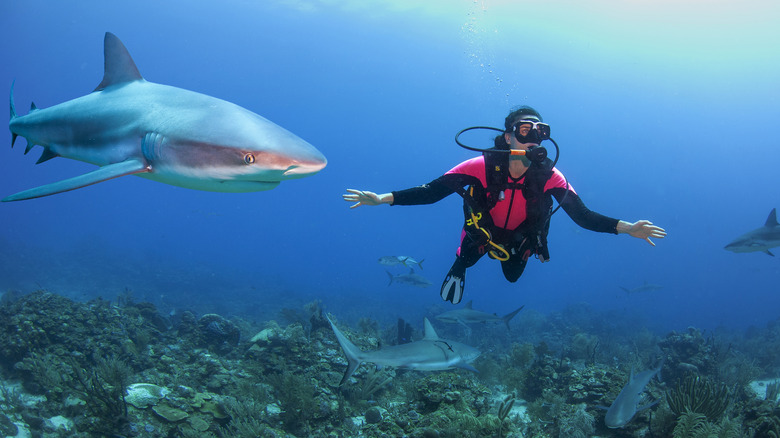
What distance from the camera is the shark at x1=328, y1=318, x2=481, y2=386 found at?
526 centimetres

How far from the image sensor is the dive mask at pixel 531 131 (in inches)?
168

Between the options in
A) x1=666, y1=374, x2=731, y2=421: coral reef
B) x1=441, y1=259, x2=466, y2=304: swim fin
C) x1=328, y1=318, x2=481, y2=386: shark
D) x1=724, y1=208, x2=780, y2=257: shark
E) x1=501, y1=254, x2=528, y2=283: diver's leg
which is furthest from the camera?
x1=724, y1=208, x2=780, y2=257: shark

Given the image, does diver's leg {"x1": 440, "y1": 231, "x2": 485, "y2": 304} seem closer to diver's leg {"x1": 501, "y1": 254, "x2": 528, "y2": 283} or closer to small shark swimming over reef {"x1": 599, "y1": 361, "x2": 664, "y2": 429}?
diver's leg {"x1": 501, "y1": 254, "x2": 528, "y2": 283}

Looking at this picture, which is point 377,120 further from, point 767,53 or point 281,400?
point 281,400

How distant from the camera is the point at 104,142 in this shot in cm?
326

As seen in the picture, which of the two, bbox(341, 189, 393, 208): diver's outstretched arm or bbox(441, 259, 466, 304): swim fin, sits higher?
bbox(341, 189, 393, 208): diver's outstretched arm

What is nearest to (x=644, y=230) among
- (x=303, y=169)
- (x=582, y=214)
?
(x=582, y=214)

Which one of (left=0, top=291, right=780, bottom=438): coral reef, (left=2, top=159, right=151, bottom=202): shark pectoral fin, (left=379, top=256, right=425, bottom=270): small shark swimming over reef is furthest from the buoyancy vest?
(left=379, top=256, right=425, bottom=270): small shark swimming over reef

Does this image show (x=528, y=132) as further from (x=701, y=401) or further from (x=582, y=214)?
(x=701, y=401)

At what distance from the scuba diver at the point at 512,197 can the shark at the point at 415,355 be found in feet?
6.44

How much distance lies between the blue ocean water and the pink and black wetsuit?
693 inches

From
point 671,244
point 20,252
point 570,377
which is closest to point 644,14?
point 570,377

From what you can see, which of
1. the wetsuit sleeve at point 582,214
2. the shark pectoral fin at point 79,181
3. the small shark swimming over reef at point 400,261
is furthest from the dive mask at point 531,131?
the small shark swimming over reef at point 400,261

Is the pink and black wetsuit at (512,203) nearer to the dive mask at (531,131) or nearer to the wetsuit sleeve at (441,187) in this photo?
the wetsuit sleeve at (441,187)
